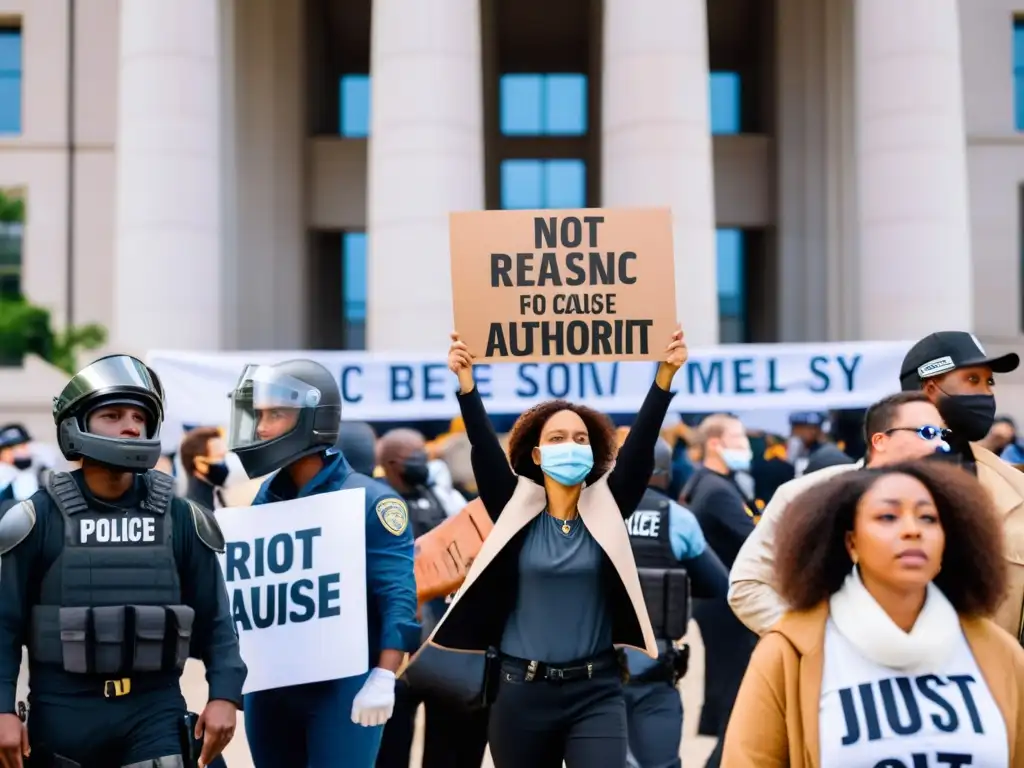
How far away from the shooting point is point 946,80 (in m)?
21.1

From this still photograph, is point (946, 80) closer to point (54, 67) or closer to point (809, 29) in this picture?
point (809, 29)

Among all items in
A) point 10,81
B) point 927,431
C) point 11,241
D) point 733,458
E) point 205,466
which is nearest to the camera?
point 927,431

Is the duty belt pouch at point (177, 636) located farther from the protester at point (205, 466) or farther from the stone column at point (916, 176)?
the stone column at point (916, 176)

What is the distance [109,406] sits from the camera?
5070 millimetres

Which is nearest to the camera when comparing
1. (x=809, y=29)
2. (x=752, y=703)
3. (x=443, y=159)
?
(x=752, y=703)

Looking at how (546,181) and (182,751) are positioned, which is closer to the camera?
(182,751)

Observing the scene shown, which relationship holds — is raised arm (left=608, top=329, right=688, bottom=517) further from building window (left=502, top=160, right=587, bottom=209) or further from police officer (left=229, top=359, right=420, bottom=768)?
building window (left=502, top=160, right=587, bottom=209)

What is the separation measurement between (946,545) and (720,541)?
4856 millimetres

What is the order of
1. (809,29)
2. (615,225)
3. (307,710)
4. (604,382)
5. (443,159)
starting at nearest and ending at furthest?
(307,710)
(615,225)
(604,382)
(443,159)
(809,29)

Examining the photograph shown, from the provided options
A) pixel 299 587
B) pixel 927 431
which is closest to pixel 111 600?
pixel 299 587

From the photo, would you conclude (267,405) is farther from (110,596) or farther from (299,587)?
(110,596)

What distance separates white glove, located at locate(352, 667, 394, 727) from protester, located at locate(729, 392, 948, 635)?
1.40 meters

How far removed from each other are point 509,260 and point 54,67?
2442cm

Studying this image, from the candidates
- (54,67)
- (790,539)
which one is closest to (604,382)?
(790,539)
